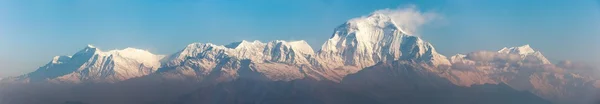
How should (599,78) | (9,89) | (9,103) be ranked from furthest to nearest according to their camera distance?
1. (9,89)
2. (9,103)
3. (599,78)

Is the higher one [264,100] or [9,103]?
[264,100]

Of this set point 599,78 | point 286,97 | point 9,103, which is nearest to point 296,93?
point 286,97

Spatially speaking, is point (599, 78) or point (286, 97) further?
point (286, 97)

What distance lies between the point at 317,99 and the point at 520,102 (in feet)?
160

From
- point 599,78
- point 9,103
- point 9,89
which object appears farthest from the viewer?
point 9,89

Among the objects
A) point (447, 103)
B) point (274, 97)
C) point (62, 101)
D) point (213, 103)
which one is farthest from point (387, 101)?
point (62, 101)

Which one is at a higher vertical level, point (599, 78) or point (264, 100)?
point (264, 100)

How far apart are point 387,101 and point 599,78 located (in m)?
80.9

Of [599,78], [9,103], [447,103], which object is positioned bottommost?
[599,78]

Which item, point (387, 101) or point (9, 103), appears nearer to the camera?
point (9, 103)

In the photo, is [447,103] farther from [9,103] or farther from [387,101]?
[9,103]

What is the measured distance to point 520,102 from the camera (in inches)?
7810

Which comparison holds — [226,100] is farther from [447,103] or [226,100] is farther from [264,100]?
[447,103]

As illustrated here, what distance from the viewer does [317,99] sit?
194 metres
